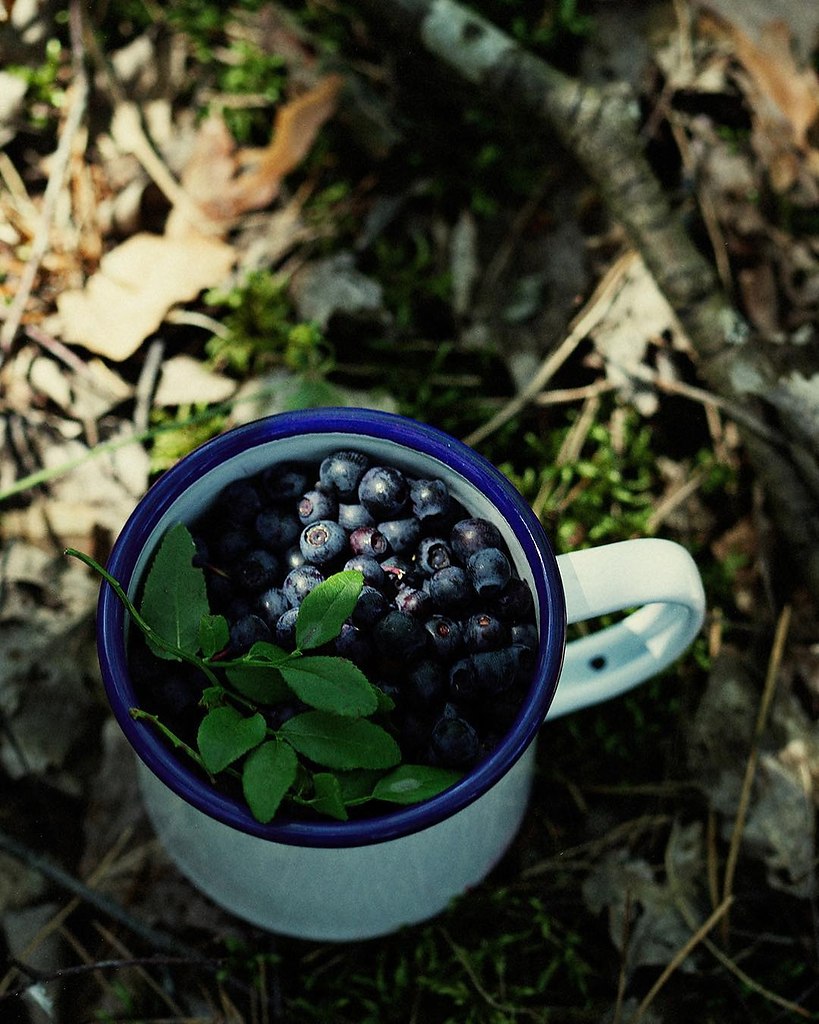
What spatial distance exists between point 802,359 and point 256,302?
3.78 feet

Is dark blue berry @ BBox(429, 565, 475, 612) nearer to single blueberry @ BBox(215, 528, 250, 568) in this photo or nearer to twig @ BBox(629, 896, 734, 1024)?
single blueberry @ BBox(215, 528, 250, 568)

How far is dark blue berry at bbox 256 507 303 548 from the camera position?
131 centimetres

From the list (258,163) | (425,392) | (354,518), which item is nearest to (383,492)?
(354,518)

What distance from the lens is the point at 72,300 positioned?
2.08 meters

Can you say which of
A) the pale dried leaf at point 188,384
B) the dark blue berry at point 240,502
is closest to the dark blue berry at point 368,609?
the dark blue berry at point 240,502

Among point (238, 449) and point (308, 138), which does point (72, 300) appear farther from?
point (238, 449)

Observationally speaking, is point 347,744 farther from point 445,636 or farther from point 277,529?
point 277,529

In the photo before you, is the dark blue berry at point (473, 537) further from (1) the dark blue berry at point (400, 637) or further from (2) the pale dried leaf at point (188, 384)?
(2) the pale dried leaf at point (188, 384)

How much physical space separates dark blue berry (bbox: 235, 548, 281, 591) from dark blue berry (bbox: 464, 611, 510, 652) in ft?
0.89

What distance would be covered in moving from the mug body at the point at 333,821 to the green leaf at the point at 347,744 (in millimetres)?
64

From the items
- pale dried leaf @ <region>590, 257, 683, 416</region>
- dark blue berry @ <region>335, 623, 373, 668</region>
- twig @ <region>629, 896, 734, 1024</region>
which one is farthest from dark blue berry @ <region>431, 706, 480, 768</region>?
pale dried leaf @ <region>590, 257, 683, 416</region>

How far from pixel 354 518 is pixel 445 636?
0.67 ft

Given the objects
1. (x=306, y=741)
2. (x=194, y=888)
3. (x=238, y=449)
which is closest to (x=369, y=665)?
(x=306, y=741)

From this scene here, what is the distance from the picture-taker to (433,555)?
4.23 ft
